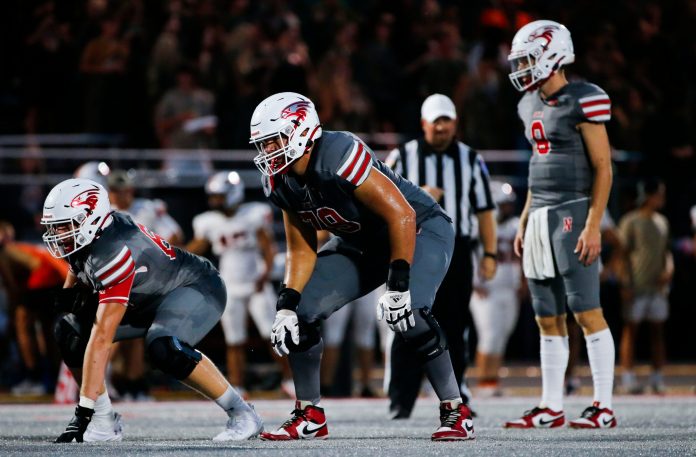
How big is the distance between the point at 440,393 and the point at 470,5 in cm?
932

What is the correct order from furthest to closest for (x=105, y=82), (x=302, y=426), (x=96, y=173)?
(x=105, y=82), (x=96, y=173), (x=302, y=426)

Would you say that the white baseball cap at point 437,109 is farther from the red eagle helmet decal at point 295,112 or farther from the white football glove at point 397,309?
the white football glove at point 397,309

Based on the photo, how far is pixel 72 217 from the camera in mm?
5176

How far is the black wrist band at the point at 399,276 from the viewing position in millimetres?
4934

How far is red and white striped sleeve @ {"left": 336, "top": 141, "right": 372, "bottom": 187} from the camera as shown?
4938mm

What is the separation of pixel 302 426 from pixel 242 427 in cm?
26

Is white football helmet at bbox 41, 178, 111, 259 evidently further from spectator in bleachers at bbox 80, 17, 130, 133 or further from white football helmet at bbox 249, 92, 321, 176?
spectator in bleachers at bbox 80, 17, 130, 133

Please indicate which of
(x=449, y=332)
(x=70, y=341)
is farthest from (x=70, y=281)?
(x=449, y=332)

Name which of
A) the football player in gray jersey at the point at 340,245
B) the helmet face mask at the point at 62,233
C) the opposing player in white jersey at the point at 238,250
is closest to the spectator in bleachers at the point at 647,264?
the opposing player in white jersey at the point at 238,250

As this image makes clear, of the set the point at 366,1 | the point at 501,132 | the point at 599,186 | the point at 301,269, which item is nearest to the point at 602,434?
the point at 599,186

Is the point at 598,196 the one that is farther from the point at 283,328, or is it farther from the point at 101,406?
the point at 101,406

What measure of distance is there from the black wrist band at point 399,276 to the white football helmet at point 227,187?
5.04 metres

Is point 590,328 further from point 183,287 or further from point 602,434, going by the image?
point 183,287

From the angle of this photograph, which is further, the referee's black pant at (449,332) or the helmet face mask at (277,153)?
the referee's black pant at (449,332)
